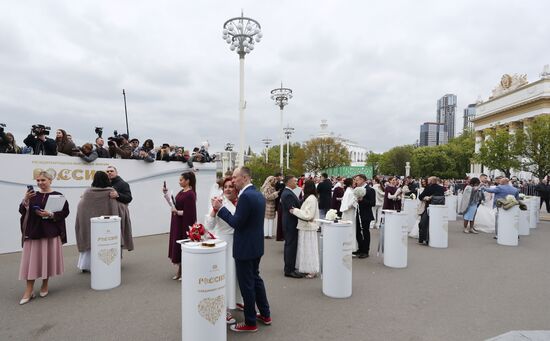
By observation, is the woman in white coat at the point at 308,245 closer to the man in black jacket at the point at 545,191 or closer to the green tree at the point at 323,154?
the man in black jacket at the point at 545,191

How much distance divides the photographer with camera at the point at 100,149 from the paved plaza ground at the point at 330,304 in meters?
3.00

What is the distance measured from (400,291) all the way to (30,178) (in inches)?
326

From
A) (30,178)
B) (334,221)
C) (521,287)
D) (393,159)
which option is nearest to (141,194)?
(30,178)

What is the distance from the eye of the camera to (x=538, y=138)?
20.6 meters

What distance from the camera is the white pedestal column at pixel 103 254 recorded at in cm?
514

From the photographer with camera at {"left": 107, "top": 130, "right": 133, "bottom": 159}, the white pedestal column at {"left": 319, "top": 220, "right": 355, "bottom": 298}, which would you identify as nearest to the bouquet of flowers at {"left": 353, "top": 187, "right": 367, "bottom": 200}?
the white pedestal column at {"left": 319, "top": 220, "right": 355, "bottom": 298}

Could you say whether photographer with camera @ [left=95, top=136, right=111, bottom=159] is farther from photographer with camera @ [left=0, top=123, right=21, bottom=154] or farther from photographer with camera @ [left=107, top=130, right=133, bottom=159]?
photographer with camera @ [left=0, top=123, right=21, bottom=154]

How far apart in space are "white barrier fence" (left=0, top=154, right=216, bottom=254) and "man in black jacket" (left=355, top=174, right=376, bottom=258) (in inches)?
236

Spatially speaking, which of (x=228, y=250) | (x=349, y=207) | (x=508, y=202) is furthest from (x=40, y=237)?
(x=508, y=202)

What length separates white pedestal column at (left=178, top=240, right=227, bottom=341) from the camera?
312cm

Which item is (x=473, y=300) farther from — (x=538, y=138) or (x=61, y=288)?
(x=538, y=138)

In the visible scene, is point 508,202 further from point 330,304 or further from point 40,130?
point 40,130

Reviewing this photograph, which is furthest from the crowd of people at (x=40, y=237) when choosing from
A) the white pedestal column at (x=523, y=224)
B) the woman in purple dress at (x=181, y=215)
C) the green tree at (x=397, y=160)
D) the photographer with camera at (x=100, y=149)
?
the green tree at (x=397, y=160)

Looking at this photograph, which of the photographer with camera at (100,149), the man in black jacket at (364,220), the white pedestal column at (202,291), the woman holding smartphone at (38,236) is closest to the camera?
the white pedestal column at (202,291)
